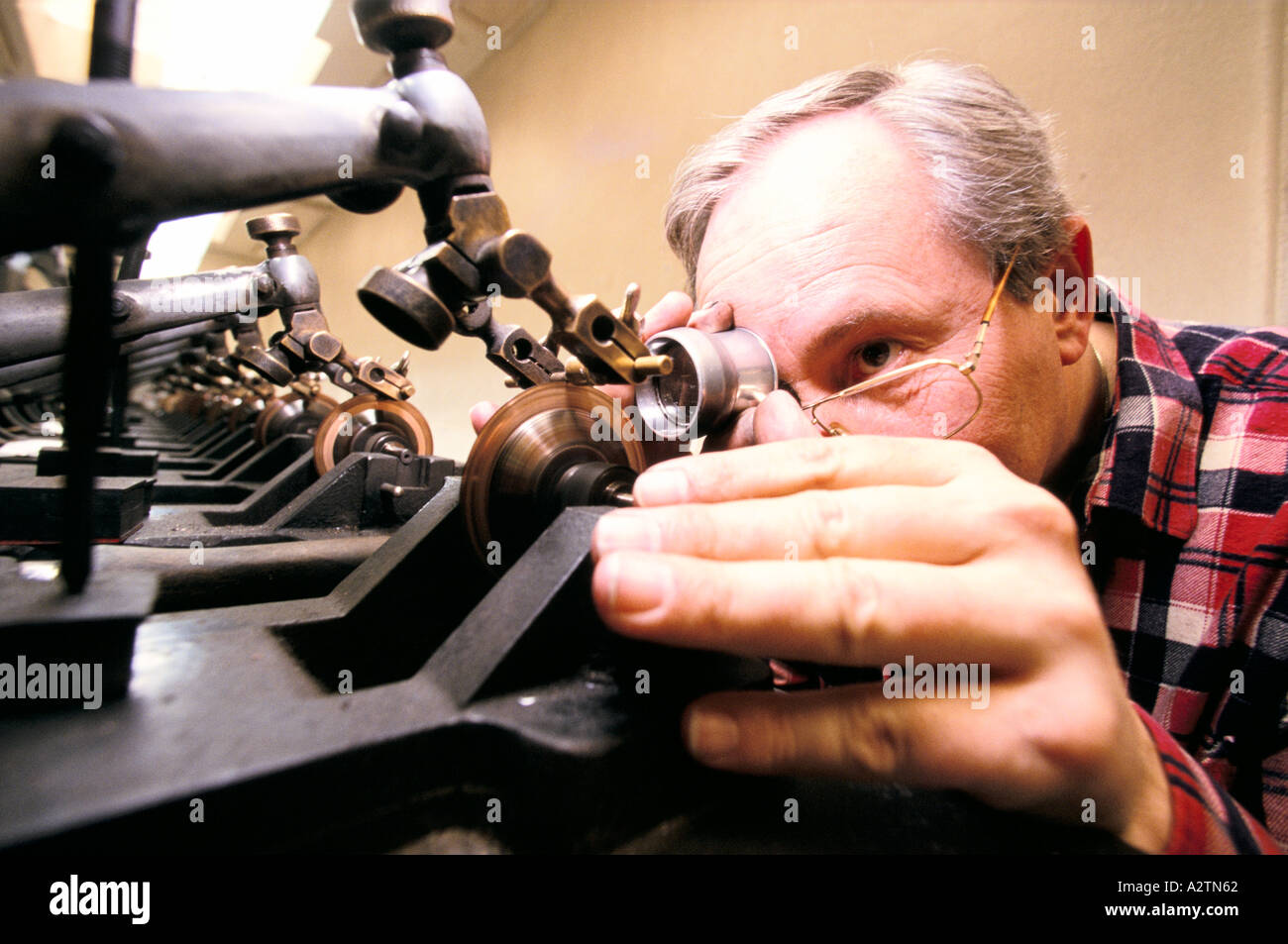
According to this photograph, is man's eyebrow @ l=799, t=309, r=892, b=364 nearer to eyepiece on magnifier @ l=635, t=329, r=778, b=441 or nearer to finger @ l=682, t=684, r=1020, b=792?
eyepiece on magnifier @ l=635, t=329, r=778, b=441

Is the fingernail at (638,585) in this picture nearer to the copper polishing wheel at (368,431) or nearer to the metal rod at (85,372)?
Answer: the metal rod at (85,372)

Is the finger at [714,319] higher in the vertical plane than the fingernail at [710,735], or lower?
higher

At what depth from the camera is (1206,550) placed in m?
0.99

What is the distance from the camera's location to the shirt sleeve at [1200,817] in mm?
509

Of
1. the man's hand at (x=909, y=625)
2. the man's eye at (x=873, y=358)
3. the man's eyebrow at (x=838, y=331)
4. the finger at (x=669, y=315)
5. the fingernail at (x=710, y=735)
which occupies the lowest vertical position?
the fingernail at (x=710, y=735)

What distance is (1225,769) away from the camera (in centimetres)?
90

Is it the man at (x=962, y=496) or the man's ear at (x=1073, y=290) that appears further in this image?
the man's ear at (x=1073, y=290)

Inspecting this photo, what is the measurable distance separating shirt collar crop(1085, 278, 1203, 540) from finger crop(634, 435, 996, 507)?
67 cm

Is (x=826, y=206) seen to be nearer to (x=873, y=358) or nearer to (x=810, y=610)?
(x=873, y=358)

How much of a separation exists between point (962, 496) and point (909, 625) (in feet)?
0.42

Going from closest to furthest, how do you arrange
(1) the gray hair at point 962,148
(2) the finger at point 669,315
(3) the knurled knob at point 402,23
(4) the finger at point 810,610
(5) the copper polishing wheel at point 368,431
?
(4) the finger at point 810,610 < (3) the knurled knob at point 402,23 < (1) the gray hair at point 962,148 < (2) the finger at point 669,315 < (5) the copper polishing wheel at point 368,431

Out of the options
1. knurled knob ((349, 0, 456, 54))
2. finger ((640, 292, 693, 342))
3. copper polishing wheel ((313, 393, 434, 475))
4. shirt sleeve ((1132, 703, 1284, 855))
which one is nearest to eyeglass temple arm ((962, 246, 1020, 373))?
finger ((640, 292, 693, 342))

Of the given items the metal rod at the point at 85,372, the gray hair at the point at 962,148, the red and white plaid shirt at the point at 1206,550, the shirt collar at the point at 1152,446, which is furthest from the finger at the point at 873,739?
the gray hair at the point at 962,148

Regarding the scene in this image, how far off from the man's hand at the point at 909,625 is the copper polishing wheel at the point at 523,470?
0.38 m
